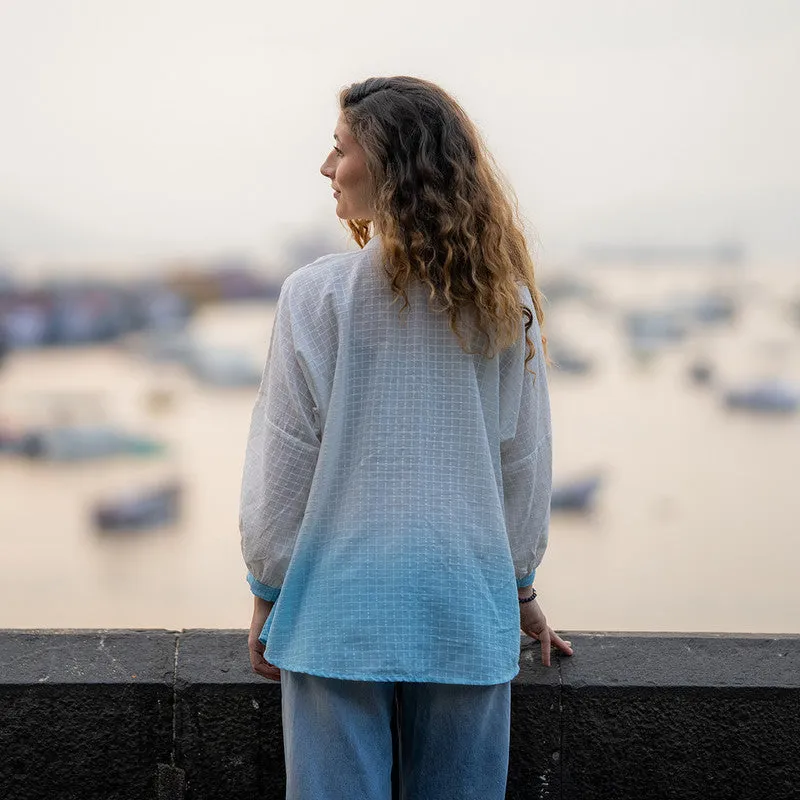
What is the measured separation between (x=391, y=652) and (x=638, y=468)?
12587mm

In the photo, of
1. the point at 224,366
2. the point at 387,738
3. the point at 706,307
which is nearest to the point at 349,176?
the point at 387,738

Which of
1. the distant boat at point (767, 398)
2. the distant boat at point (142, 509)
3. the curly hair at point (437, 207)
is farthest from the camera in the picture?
the distant boat at point (142, 509)

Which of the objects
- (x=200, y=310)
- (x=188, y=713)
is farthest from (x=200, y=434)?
(x=188, y=713)

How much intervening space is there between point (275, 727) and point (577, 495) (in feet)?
29.9

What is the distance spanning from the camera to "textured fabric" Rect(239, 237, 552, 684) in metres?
0.88

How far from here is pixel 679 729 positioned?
127 cm

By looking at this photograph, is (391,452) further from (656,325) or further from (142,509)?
(142,509)

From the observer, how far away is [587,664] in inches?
50.9

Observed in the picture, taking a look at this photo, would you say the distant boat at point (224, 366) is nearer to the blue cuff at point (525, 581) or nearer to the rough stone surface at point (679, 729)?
the rough stone surface at point (679, 729)

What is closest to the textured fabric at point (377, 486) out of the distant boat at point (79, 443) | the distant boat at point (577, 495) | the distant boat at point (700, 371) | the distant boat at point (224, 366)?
the distant boat at point (224, 366)

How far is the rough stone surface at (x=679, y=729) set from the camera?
4.13ft

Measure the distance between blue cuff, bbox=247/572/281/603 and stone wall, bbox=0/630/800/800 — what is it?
0.33 m

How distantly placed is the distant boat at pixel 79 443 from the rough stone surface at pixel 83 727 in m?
8.76

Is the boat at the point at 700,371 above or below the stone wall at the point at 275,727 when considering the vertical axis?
below
